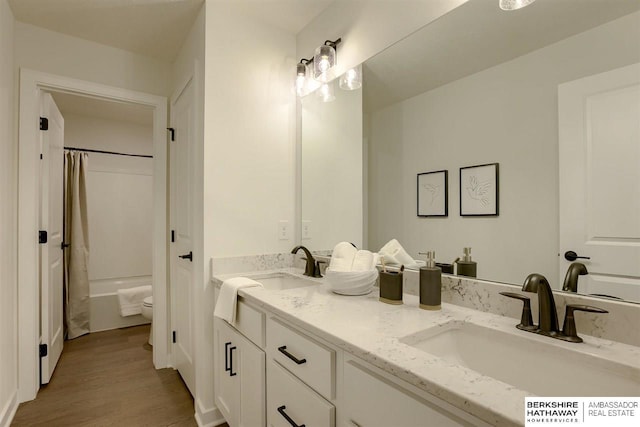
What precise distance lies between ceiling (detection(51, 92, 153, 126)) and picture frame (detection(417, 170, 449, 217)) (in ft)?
9.16

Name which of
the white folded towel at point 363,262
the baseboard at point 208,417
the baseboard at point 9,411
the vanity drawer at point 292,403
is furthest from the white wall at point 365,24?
the baseboard at point 9,411

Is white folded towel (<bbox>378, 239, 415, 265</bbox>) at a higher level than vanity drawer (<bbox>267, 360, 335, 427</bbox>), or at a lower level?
higher

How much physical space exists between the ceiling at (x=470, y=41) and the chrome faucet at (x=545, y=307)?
75 cm

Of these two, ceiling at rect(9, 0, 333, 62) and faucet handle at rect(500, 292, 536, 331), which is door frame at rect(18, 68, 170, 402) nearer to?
ceiling at rect(9, 0, 333, 62)

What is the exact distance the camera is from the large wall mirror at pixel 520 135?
864 millimetres

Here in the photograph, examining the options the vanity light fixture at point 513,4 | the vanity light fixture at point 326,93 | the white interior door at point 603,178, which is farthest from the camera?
the vanity light fixture at point 326,93

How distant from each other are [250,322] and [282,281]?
0.48 metres

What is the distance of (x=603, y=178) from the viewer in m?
0.88

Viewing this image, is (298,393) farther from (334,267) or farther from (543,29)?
(543,29)

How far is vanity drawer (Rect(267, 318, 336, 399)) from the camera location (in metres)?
0.94

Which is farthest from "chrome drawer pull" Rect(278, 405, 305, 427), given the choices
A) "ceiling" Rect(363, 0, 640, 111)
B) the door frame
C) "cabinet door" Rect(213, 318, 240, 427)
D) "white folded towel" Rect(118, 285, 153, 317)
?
"white folded towel" Rect(118, 285, 153, 317)

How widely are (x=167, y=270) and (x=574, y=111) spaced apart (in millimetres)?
2687

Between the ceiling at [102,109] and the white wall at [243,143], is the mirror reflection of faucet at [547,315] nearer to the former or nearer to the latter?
the white wall at [243,143]

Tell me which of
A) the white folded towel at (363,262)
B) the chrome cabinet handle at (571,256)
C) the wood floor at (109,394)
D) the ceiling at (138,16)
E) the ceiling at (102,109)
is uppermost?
the ceiling at (138,16)
